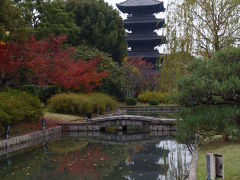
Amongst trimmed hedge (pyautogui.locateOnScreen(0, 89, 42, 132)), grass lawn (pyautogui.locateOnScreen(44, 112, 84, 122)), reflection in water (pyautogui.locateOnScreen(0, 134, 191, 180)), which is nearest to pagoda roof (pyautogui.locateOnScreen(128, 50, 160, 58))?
grass lawn (pyautogui.locateOnScreen(44, 112, 84, 122))

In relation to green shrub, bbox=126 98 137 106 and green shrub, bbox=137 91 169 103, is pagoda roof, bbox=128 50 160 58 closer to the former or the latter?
green shrub, bbox=137 91 169 103

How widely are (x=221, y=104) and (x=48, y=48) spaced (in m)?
16.8

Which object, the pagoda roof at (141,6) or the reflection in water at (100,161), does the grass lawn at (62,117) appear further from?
the pagoda roof at (141,6)

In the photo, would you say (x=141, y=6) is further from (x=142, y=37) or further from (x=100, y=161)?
(x=100, y=161)

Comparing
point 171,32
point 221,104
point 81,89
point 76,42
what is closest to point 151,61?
point 76,42

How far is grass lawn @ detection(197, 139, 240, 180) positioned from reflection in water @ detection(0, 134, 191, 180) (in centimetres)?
71

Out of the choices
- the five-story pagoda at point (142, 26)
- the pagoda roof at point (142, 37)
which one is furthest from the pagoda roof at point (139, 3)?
the pagoda roof at point (142, 37)

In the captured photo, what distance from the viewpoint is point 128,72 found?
39.2m

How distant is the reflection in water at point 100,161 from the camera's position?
11.2m

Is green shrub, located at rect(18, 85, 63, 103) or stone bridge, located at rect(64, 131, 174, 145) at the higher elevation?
green shrub, located at rect(18, 85, 63, 103)

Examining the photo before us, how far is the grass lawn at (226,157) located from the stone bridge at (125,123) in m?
8.87

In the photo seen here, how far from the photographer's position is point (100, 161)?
13.5 metres

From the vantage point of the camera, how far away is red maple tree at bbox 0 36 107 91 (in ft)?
62.6

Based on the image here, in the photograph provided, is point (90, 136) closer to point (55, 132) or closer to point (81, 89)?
point (55, 132)
